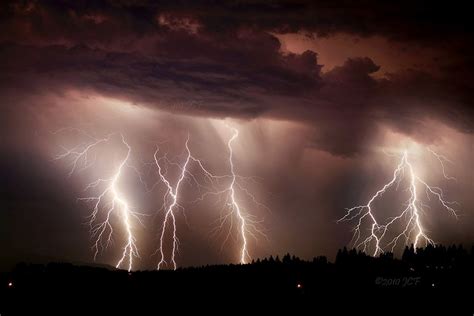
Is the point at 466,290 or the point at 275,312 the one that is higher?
the point at 466,290

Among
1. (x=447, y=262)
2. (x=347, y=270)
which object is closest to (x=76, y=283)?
(x=347, y=270)

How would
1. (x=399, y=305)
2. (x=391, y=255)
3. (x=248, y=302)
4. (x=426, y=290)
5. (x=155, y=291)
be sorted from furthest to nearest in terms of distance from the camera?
(x=391, y=255)
(x=155, y=291)
(x=248, y=302)
(x=426, y=290)
(x=399, y=305)

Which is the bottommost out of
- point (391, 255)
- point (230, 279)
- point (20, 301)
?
point (20, 301)

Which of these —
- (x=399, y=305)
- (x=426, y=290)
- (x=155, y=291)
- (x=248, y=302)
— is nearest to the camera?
(x=399, y=305)

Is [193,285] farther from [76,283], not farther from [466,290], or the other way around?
[466,290]

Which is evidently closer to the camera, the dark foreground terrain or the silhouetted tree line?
the dark foreground terrain

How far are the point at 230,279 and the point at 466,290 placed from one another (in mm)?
21977

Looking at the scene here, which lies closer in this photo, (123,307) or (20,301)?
(123,307)

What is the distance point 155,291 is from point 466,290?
26.8 meters

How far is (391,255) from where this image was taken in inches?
2547

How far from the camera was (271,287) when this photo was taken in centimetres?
5856

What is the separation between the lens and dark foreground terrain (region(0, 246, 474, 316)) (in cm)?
5106

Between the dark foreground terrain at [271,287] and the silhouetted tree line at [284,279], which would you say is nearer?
the dark foreground terrain at [271,287]

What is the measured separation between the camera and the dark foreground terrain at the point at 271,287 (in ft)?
168
